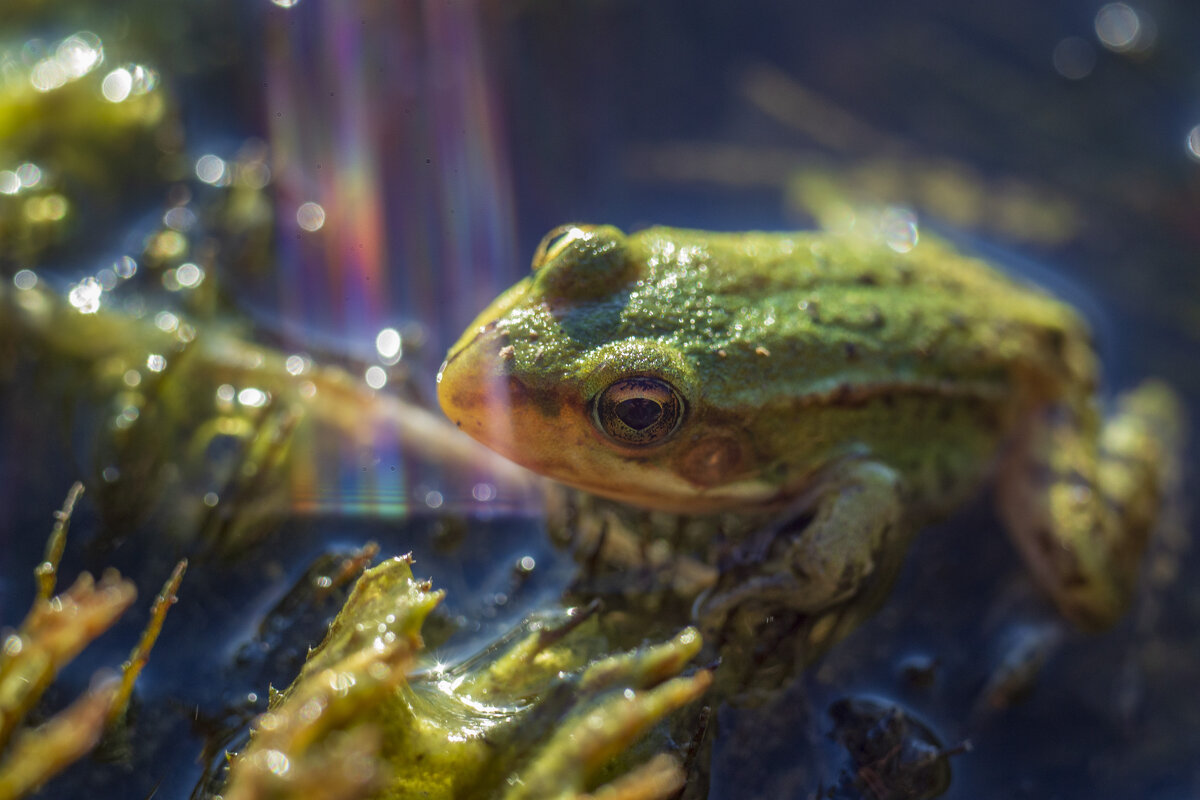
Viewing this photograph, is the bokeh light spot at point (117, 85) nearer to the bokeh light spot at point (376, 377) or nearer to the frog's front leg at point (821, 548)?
the bokeh light spot at point (376, 377)

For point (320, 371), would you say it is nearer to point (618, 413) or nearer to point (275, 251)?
point (275, 251)

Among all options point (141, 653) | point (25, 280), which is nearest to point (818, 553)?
point (141, 653)

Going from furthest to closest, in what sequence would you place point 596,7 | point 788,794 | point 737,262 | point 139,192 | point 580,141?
point 596,7, point 580,141, point 139,192, point 737,262, point 788,794

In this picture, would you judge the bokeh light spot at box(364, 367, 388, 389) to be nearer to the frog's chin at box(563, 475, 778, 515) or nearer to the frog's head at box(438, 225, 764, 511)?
the frog's head at box(438, 225, 764, 511)

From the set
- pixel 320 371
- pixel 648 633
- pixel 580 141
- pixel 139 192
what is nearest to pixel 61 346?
pixel 320 371

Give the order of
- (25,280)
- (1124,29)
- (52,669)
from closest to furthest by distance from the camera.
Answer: (52,669)
(25,280)
(1124,29)

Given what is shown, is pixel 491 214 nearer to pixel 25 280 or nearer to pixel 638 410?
pixel 25 280
